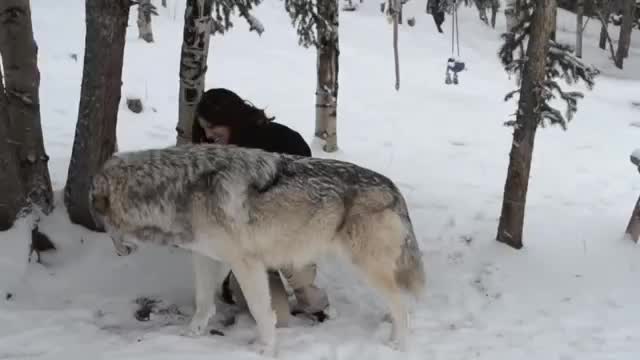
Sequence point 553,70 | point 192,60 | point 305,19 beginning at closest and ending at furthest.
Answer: point 192,60
point 553,70
point 305,19

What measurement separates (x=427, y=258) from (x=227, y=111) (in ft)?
9.00

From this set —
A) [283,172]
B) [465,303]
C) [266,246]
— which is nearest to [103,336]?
[266,246]

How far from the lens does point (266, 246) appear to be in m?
4.30

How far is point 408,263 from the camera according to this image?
4.49m

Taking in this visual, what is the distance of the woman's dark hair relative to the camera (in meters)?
4.66

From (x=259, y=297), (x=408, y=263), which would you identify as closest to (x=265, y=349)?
(x=259, y=297)

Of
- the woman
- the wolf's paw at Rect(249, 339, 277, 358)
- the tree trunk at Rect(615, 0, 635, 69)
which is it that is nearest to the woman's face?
the woman

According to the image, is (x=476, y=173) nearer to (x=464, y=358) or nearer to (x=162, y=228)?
(x=464, y=358)

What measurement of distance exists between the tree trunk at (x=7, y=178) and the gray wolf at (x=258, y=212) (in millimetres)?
1311

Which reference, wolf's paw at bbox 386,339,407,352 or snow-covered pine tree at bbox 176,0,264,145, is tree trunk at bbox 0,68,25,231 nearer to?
snow-covered pine tree at bbox 176,0,264,145

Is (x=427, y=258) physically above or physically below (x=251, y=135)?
below

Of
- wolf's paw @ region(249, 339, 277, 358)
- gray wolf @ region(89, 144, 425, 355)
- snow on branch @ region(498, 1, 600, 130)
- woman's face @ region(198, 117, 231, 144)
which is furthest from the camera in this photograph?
snow on branch @ region(498, 1, 600, 130)

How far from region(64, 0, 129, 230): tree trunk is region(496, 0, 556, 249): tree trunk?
3530mm

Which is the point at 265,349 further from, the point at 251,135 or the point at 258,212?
the point at 251,135
